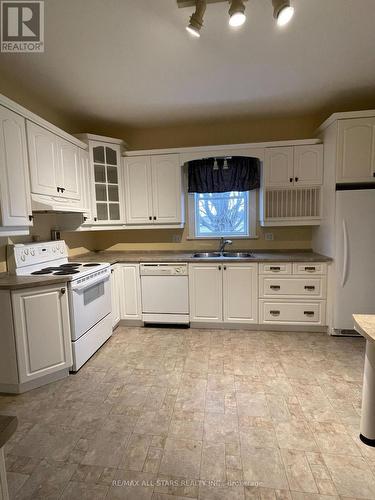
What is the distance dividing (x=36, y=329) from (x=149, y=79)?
7.92ft

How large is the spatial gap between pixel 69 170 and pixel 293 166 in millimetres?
2589

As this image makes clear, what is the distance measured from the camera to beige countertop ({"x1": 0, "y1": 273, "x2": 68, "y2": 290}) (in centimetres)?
193

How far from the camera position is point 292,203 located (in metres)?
3.30

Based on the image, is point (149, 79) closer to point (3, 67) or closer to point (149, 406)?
point (3, 67)

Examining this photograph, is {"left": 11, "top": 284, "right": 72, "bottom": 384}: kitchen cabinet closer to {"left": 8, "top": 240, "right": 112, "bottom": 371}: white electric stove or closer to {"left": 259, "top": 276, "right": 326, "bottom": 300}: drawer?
{"left": 8, "top": 240, "right": 112, "bottom": 371}: white electric stove

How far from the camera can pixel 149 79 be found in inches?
94.0

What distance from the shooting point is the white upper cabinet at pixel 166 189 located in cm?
332

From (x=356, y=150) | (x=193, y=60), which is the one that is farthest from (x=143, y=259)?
(x=356, y=150)

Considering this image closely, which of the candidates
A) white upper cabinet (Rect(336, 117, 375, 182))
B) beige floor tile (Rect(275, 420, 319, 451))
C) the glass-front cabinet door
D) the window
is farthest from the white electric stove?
white upper cabinet (Rect(336, 117, 375, 182))

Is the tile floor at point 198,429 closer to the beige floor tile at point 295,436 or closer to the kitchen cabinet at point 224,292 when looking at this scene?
the beige floor tile at point 295,436

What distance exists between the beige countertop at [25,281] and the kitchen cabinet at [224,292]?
1518 millimetres

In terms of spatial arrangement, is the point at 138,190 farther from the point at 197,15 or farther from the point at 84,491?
the point at 84,491

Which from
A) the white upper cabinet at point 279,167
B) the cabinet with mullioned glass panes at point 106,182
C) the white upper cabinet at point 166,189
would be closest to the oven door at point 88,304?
the cabinet with mullioned glass panes at point 106,182

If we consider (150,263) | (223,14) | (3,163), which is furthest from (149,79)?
(150,263)
